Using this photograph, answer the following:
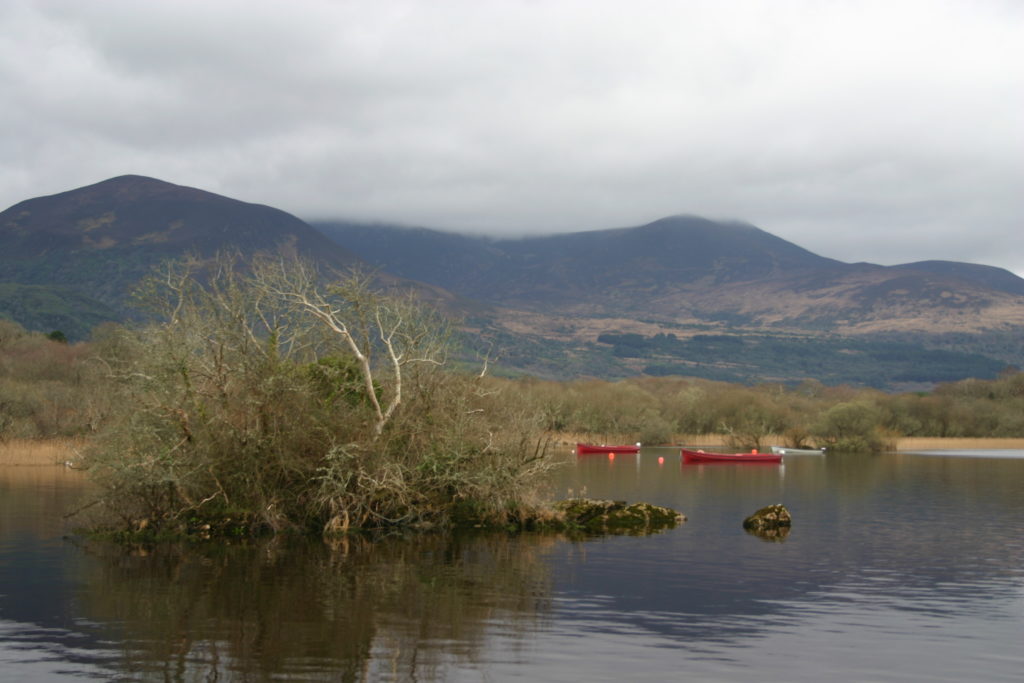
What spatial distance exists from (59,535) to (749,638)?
22.7 m

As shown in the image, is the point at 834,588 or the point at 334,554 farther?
the point at 334,554

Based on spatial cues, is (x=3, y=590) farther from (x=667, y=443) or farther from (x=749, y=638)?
(x=667, y=443)

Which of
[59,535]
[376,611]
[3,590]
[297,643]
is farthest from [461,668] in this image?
[59,535]

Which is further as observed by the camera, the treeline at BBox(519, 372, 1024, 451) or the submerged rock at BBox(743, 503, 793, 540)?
the treeline at BBox(519, 372, 1024, 451)

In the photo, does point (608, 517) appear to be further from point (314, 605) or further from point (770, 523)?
point (314, 605)

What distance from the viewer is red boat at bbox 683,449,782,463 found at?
262 ft

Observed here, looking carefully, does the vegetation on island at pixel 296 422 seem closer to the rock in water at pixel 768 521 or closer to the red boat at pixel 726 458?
the rock in water at pixel 768 521

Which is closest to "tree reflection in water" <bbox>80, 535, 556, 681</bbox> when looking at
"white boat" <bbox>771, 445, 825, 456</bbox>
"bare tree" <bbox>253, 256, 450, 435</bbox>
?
"bare tree" <bbox>253, 256, 450, 435</bbox>

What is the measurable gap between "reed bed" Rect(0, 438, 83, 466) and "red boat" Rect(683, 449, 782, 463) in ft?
143

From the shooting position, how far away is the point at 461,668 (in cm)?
1791

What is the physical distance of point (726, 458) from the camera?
7881 cm

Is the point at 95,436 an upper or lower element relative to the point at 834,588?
upper

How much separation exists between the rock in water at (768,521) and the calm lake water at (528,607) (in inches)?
25.8

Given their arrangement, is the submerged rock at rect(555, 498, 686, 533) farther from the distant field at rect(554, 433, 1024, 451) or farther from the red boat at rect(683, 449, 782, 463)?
the distant field at rect(554, 433, 1024, 451)
